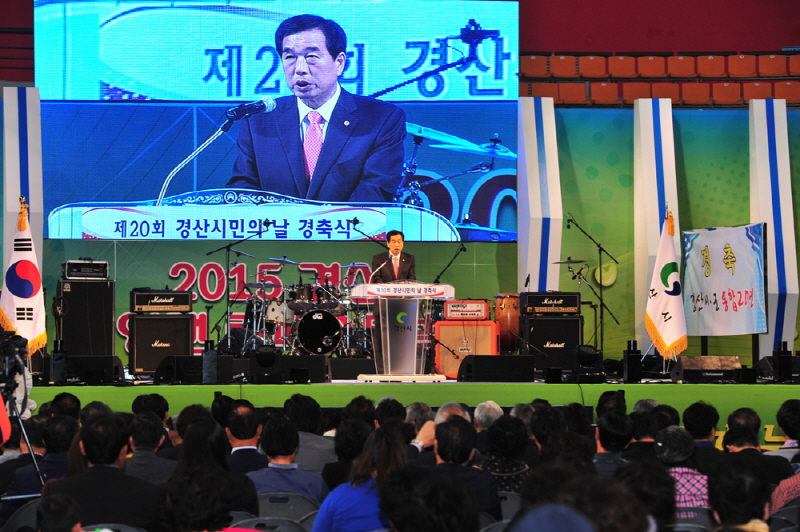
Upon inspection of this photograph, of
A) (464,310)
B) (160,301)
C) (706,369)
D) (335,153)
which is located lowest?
(706,369)

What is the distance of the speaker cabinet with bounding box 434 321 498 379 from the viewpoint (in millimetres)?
8664

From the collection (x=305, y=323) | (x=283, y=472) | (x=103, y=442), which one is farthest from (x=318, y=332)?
(x=103, y=442)

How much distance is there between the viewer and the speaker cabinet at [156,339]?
884cm

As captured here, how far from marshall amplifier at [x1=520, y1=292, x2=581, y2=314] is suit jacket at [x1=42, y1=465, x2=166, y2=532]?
21.1ft

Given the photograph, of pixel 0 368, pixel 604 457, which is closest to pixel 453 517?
pixel 604 457

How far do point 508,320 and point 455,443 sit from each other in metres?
6.37

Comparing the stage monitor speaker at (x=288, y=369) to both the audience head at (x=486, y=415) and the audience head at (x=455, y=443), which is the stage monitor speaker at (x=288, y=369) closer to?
the audience head at (x=486, y=415)

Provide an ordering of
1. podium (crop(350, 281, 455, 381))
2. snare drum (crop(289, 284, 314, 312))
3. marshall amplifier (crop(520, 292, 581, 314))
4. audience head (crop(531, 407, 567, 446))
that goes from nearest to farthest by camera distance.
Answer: audience head (crop(531, 407, 567, 446)) < podium (crop(350, 281, 455, 381)) < marshall amplifier (crop(520, 292, 581, 314)) < snare drum (crop(289, 284, 314, 312))

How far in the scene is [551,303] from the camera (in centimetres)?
923

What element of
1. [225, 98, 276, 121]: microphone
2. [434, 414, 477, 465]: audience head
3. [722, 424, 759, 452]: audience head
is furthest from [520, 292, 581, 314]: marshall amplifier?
[434, 414, 477, 465]: audience head

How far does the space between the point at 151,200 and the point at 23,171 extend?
160 cm

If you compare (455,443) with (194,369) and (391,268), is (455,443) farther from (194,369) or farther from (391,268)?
(391,268)

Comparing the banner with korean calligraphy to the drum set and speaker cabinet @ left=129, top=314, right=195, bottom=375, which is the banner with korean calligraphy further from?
speaker cabinet @ left=129, top=314, right=195, bottom=375

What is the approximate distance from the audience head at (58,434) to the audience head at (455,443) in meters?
1.69
